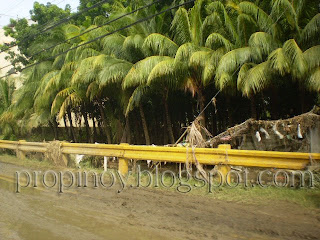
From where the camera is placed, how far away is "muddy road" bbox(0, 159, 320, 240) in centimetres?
478

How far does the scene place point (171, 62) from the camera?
9.71 m

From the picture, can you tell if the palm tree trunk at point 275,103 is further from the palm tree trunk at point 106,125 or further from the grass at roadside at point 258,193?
the palm tree trunk at point 106,125

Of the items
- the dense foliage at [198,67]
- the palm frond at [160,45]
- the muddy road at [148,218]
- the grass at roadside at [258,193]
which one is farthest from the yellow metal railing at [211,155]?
the palm frond at [160,45]

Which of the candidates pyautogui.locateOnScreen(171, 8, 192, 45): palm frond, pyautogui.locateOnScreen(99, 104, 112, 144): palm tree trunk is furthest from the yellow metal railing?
pyautogui.locateOnScreen(171, 8, 192, 45): palm frond

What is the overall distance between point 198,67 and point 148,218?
547 cm

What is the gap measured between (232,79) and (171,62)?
71.8 inches

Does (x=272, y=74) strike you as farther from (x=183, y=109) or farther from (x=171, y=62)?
(x=183, y=109)

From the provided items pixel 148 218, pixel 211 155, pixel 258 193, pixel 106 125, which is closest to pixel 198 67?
pixel 211 155

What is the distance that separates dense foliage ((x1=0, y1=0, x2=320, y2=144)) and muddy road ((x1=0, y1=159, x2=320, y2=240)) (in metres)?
3.42

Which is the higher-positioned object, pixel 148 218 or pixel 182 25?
pixel 182 25

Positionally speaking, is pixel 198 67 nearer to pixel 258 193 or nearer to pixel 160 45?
pixel 160 45

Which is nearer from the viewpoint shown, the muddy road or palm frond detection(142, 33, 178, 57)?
the muddy road

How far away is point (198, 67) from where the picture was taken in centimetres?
980

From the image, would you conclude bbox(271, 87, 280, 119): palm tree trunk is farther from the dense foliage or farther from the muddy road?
the muddy road
